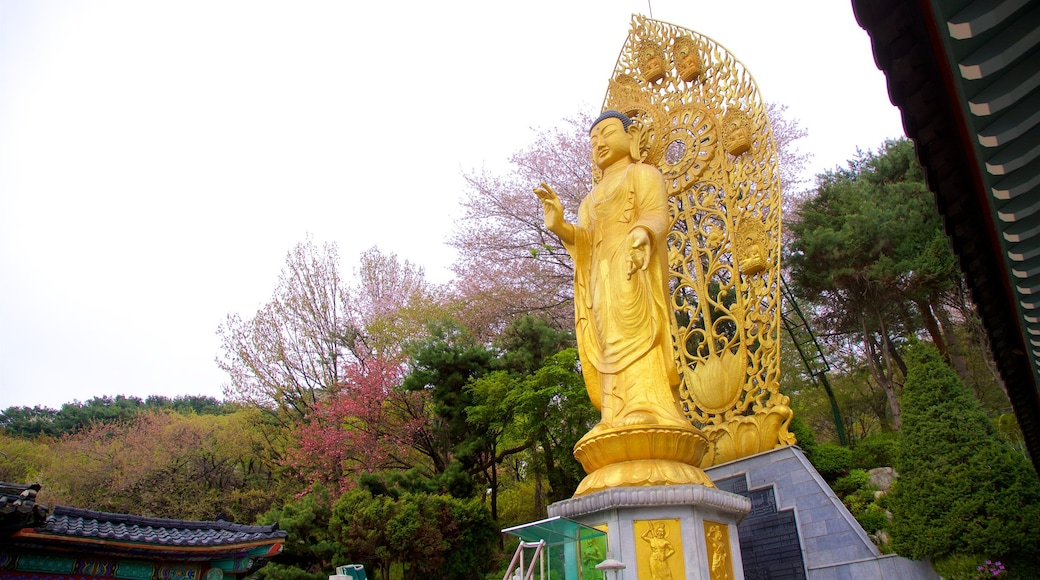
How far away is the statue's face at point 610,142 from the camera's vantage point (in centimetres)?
666

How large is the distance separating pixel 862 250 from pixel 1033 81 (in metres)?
11.5

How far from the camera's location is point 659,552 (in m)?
4.64

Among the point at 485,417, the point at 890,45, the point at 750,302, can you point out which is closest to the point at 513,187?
the point at 485,417

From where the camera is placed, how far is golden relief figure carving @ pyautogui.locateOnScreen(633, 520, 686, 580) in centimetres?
461

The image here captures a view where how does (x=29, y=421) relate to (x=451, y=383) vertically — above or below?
above

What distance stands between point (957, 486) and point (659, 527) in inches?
109

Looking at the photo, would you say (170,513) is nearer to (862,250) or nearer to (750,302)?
(750,302)

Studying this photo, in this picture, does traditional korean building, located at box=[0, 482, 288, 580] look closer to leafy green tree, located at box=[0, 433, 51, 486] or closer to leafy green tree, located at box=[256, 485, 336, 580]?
leafy green tree, located at box=[256, 485, 336, 580]

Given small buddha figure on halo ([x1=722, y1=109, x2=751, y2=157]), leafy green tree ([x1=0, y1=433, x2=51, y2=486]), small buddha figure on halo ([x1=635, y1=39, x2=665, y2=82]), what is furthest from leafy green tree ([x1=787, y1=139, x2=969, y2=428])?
leafy green tree ([x1=0, y1=433, x2=51, y2=486])

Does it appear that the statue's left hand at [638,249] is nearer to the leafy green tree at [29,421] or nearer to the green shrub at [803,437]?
the green shrub at [803,437]

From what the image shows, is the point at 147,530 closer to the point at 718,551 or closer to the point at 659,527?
the point at 659,527

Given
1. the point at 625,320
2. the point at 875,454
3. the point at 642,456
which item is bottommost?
the point at 642,456

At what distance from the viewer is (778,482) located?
21.9ft

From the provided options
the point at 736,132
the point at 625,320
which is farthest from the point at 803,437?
the point at 625,320
